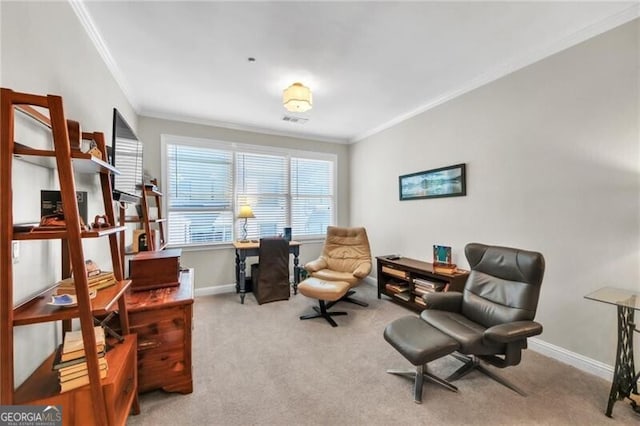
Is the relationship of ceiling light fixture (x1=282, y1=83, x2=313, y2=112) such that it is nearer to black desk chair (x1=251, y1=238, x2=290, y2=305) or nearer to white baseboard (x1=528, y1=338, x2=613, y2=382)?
black desk chair (x1=251, y1=238, x2=290, y2=305)

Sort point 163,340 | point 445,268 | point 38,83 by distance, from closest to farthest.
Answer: point 38,83
point 163,340
point 445,268

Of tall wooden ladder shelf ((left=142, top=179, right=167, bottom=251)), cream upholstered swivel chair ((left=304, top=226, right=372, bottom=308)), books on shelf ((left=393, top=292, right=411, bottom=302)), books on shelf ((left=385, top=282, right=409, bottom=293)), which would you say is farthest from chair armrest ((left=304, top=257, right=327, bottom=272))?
tall wooden ladder shelf ((left=142, top=179, right=167, bottom=251))

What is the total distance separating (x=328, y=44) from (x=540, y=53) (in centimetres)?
190

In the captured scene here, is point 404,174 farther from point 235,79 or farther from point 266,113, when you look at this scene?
point 235,79

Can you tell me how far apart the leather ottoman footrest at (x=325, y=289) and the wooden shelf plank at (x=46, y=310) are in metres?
2.03

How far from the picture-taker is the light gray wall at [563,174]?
6.39ft

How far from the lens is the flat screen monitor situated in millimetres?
1956

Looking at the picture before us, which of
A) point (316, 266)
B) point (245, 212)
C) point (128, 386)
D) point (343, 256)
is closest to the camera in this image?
point (128, 386)

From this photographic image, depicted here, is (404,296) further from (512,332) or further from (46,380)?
(46,380)

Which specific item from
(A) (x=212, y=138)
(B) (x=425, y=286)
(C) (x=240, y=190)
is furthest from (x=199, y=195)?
(B) (x=425, y=286)

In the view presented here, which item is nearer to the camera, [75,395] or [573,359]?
[75,395]

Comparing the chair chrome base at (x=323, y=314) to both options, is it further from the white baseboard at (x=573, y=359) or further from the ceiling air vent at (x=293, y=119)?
the ceiling air vent at (x=293, y=119)

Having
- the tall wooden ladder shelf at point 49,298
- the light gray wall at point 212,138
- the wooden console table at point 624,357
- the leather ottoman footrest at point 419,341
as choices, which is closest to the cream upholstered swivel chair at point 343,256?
the light gray wall at point 212,138

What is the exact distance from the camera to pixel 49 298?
1.22 metres
